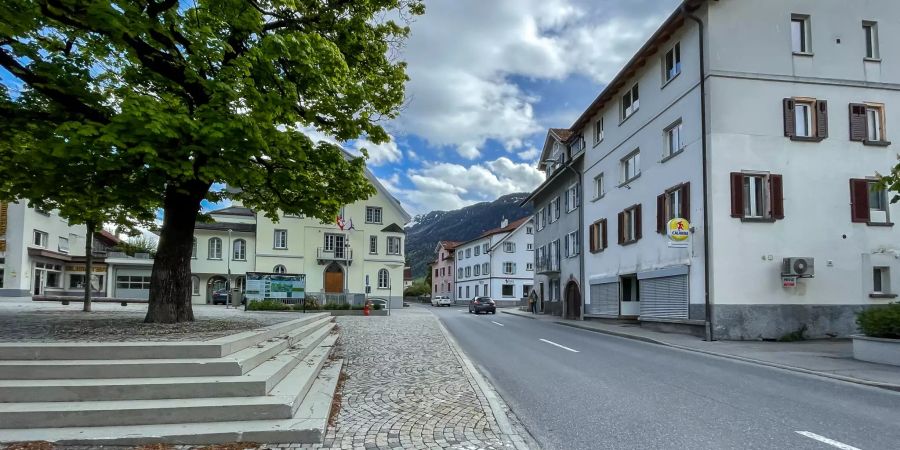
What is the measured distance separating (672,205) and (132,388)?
19902 mm

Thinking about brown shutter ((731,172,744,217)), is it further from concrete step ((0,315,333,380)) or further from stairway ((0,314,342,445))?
concrete step ((0,315,333,380))

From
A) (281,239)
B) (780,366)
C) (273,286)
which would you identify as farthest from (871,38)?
(281,239)

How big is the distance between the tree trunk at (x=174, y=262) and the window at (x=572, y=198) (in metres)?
26.7

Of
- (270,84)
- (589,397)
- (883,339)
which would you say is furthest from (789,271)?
(270,84)

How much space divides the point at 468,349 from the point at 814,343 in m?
11.0

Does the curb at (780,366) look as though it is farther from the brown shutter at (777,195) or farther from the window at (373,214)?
the window at (373,214)

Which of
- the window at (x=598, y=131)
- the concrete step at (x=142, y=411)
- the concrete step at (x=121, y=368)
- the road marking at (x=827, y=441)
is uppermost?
the window at (x=598, y=131)

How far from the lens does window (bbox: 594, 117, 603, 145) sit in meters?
30.5

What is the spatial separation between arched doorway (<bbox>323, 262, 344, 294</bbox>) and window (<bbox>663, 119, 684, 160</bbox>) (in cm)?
3039

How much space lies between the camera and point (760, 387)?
357 inches

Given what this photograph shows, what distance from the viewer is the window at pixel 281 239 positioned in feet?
148

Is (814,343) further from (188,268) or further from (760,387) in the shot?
(188,268)

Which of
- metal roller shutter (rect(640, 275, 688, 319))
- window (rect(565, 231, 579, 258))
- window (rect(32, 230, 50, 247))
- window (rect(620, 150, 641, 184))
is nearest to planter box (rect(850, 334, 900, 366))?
metal roller shutter (rect(640, 275, 688, 319))

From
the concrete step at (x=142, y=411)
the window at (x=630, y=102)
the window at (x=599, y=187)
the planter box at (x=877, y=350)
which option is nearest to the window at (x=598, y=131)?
the window at (x=599, y=187)
